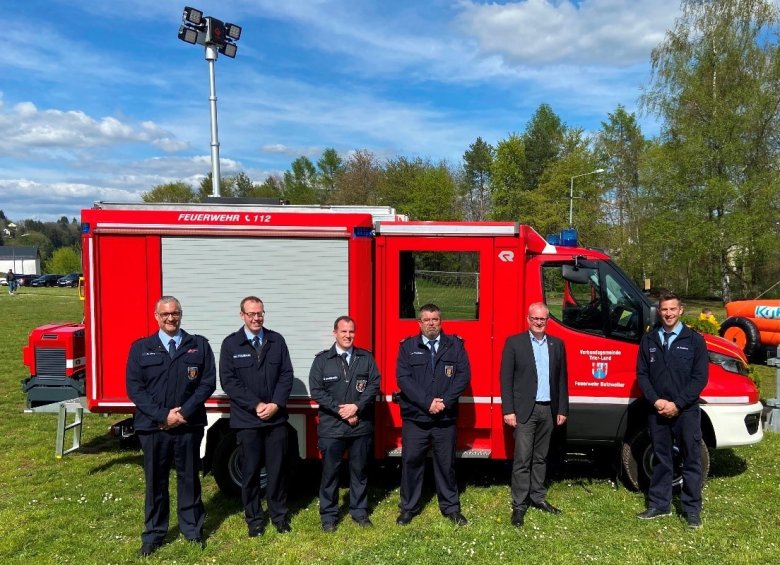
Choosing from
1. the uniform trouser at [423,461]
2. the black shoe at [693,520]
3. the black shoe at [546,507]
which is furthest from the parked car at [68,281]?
the black shoe at [693,520]

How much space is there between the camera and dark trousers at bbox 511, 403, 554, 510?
500cm

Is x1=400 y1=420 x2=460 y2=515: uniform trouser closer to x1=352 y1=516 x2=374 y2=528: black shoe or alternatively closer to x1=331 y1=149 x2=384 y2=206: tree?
x1=352 y1=516 x2=374 y2=528: black shoe

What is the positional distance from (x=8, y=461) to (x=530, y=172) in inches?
1515

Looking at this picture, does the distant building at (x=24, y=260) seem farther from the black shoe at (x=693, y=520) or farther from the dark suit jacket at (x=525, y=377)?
the black shoe at (x=693, y=520)

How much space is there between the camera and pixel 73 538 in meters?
4.82

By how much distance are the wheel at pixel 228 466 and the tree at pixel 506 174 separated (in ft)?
113

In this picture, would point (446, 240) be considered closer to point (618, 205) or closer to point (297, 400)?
point (297, 400)

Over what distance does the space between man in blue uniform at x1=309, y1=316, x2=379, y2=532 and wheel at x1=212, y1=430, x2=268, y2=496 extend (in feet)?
2.86

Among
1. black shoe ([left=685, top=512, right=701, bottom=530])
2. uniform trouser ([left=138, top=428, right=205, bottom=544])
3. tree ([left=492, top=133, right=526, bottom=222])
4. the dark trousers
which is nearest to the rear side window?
the dark trousers

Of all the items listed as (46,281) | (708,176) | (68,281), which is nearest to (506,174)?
(708,176)

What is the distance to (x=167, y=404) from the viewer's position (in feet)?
14.5

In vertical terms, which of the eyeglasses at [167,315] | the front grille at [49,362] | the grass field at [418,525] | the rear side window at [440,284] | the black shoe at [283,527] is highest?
the rear side window at [440,284]

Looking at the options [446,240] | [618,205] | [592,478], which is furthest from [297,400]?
[618,205]

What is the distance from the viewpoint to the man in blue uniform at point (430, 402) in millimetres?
4832
